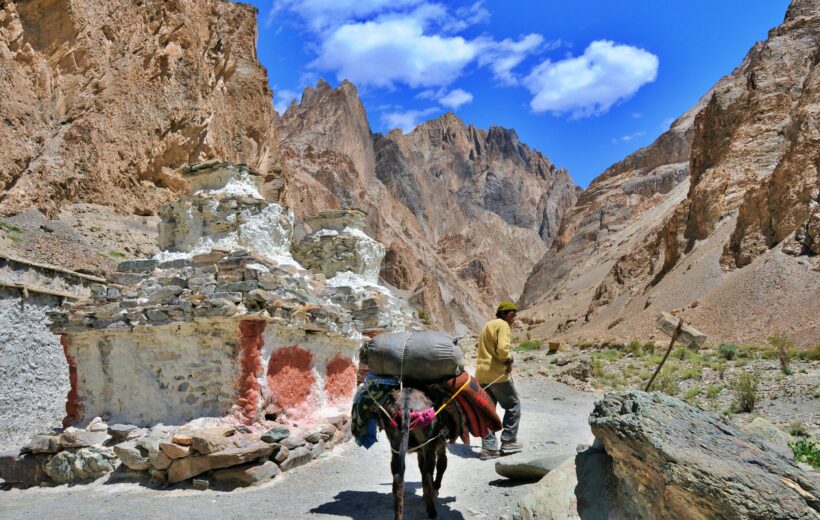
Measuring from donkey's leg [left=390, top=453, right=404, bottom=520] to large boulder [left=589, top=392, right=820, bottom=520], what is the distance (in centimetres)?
167

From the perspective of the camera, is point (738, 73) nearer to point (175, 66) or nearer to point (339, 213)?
point (175, 66)

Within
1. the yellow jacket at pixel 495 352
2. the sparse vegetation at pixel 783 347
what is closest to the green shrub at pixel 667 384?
the sparse vegetation at pixel 783 347

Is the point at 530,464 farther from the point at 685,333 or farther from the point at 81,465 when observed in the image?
the point at 81,465

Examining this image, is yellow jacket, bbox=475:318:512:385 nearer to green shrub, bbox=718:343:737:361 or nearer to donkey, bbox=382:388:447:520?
donkey, bbox=382:388:447:520

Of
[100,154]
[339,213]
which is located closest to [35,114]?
[100,154]

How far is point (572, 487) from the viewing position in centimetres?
451

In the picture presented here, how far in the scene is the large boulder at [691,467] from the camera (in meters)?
3.24

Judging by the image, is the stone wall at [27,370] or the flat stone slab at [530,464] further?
the stone wall at [27,370]

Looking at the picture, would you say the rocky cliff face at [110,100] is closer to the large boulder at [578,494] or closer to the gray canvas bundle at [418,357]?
the gray canvas bundle at [418,357]

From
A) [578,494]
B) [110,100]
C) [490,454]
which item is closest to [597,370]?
[490,454]

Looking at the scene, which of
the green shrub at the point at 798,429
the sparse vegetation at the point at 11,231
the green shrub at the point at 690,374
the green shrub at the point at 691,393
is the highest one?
the sparse vegetation at the point at 11,231

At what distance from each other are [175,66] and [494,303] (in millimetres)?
68601

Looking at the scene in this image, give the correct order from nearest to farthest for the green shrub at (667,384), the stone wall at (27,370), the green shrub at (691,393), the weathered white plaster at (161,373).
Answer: the weathered white plaster at (161,373)
the stone wall at (27,370)
the green shrub at (691,393)
the green shrub at (667,384)

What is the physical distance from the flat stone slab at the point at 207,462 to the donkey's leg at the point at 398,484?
2634mm
